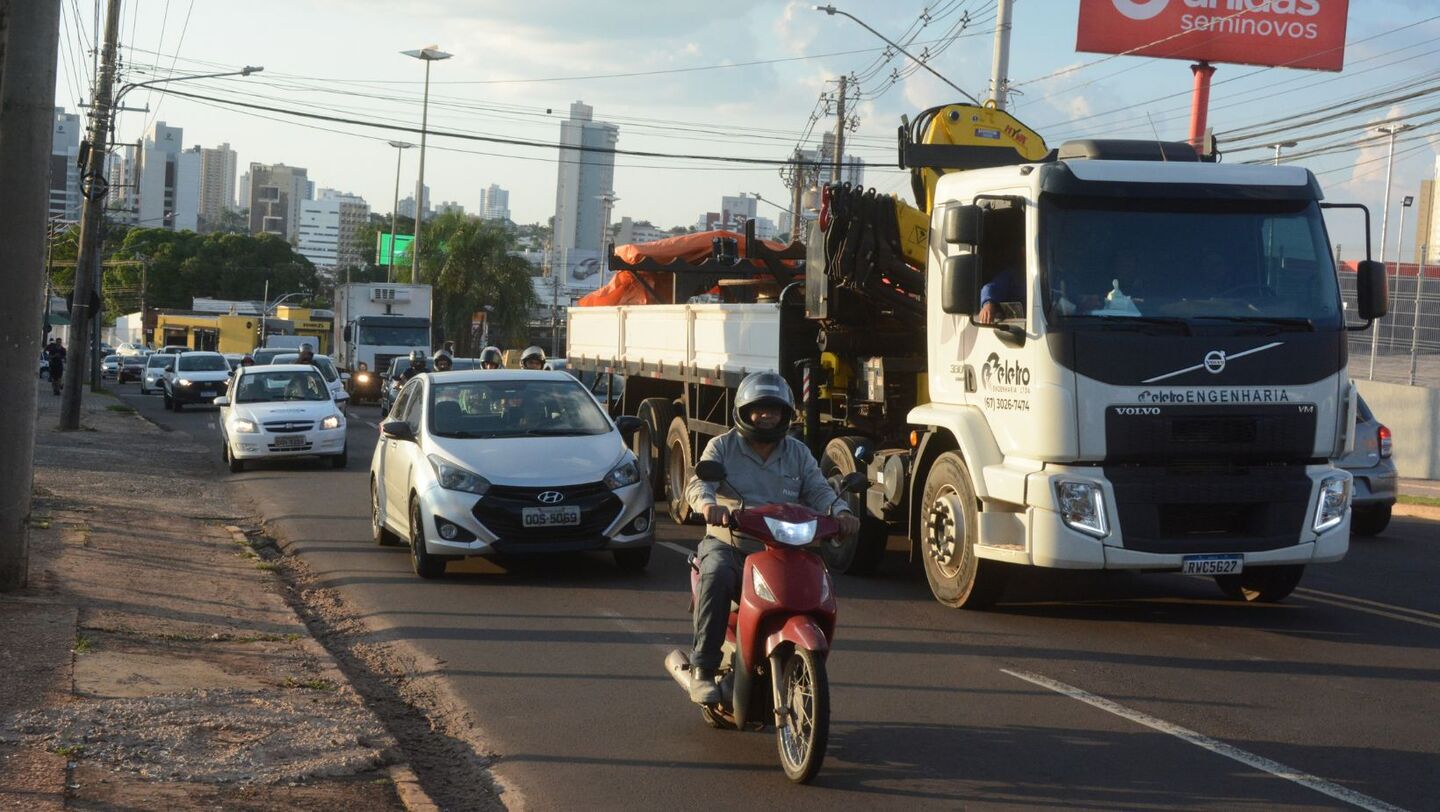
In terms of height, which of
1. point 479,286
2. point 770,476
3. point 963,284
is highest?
point 479,286

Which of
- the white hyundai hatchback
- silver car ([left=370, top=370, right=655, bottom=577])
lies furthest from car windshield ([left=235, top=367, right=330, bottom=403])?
silver car ([left=370, top=370, right=655, bottom=577])

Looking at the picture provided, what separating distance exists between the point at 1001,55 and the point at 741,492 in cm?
1948

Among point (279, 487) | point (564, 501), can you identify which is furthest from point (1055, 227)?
point (279, 487)

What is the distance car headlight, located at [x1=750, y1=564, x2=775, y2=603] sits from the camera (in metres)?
6.56

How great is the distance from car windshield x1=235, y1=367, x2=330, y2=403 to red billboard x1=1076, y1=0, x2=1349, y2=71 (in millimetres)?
19826

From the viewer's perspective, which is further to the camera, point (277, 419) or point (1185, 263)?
point (277, 419)

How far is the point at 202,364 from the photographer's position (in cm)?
4391

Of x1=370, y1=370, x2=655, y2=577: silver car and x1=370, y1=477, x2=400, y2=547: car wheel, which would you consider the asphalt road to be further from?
x1=370, y1=477, x2=400, y2=547: car wheel

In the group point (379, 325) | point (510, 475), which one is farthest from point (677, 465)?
point (379, 325)

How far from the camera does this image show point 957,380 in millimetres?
11117

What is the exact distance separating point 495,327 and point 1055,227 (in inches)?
2706

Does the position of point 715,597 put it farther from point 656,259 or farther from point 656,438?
point 656,259

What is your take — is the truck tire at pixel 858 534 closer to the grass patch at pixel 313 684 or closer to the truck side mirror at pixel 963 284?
the truck side mirror at pixel 963 284

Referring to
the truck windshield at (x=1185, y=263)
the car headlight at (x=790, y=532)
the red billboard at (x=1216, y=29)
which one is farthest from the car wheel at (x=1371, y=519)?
the red billboard at (x=1216, y=29)
